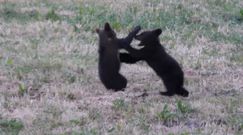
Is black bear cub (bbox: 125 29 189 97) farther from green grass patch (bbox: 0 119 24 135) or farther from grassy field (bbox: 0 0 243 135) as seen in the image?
green grass patch (bbox: 0 119 24 135)

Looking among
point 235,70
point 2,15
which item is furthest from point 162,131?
point 2,15

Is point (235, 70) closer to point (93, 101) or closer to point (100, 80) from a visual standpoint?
point (100, 80)

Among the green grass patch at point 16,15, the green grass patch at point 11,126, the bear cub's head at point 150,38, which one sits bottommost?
the green grass patch at point 16,15

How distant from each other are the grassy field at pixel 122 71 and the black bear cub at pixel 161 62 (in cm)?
18

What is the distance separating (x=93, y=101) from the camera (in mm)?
A: 8914

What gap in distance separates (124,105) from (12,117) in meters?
1.35

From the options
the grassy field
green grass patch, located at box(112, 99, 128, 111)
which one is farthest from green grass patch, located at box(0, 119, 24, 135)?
green grass patch, located at box(112, 99, 128, 111)

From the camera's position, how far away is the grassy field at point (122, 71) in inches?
317

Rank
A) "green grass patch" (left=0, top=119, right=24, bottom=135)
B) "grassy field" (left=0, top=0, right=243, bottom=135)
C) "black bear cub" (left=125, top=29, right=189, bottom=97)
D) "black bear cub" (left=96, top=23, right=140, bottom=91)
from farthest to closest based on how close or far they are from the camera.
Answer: "black bear cub" (left=96, top=23, right=140, bottom=91) < "black bear cub" (left=125, top=29, right=189, bottom=97) < "grassy field" (left=0, top=0, right=243, bottom=135) < "green grass patch" (left=0, top=119, right=24, bottom=135)

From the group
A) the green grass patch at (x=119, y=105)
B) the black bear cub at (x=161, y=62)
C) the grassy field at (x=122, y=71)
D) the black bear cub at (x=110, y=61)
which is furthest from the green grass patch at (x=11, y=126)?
the black bear cub at (x=161, y=62)

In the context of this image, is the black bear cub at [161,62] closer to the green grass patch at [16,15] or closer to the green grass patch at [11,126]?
the green grass patch at [11,126]

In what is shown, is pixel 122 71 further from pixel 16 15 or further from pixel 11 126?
pixel 16 15

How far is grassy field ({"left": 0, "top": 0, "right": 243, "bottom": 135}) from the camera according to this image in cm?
805

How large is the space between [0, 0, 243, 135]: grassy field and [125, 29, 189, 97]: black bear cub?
0.18 m
